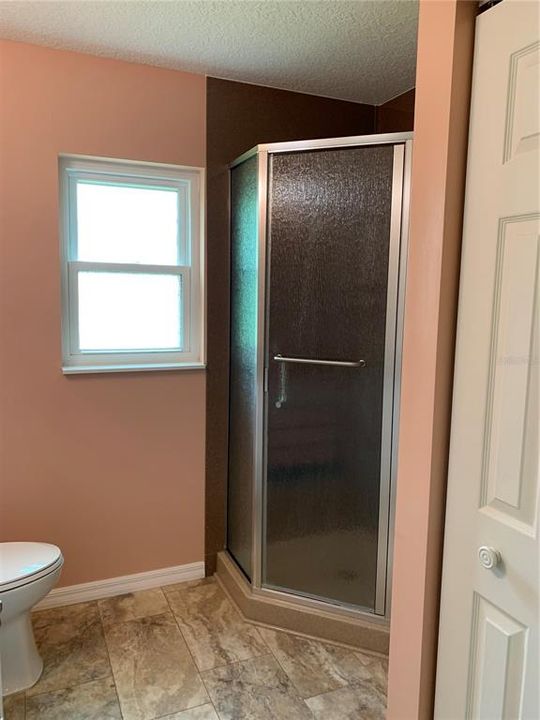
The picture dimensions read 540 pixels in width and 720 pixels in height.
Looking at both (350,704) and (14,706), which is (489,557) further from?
(14,706)

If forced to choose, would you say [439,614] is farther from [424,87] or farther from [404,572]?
[424,87]

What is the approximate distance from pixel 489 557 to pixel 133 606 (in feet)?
6.06

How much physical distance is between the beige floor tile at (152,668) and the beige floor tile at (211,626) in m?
0.05

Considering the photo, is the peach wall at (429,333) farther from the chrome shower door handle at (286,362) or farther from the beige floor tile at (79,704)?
the beige floor tile at (79,704)

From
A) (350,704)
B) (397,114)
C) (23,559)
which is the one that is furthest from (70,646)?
(397,114)

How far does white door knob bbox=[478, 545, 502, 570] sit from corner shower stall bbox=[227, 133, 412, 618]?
90 cm

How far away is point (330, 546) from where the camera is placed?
2.21 meters

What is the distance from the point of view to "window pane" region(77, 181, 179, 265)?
7.66 feet

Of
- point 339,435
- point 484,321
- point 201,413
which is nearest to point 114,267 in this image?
point 201,413

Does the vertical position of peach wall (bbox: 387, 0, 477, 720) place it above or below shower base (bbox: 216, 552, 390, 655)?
above

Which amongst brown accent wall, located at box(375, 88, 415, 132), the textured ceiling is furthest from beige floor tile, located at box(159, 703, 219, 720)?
brown accent wall, located at box(375, 88, 415, 132)

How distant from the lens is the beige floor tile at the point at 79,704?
5.78 ft

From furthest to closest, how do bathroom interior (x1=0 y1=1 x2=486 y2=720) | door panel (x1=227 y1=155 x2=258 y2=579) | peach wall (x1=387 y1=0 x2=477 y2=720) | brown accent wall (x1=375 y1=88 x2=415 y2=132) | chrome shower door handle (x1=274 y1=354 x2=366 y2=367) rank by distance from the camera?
brown accent wall (x1=375 y1=88 x2=415 y2=132) → door panel (x1=227 y1=155 x2=258 y2=579) → chrome shower door handle (x1=274 y1=354 x2=366 y2=367) → bathroom interior (x1=0 y1=1 x2=486 y2=720) → peach wall (x1=387 y1=0 x2=477 y2=720)

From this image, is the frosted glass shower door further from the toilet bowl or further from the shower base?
the toilet bowl
